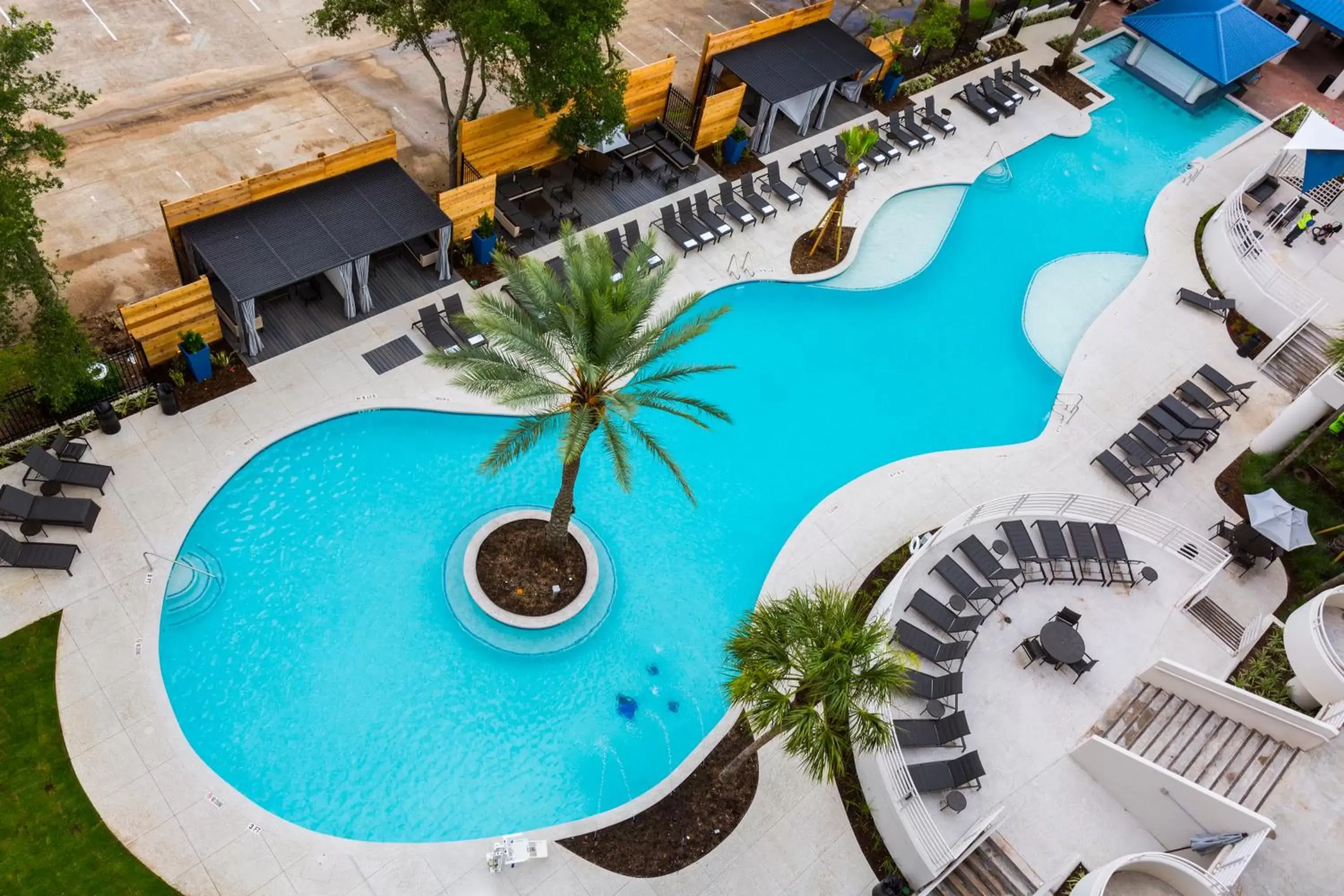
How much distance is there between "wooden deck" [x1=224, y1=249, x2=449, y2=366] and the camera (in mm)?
21906

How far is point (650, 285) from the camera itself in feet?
54.2

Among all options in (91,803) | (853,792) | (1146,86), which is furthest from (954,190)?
(91,803)

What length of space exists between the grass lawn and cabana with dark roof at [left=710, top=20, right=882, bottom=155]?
23.8m

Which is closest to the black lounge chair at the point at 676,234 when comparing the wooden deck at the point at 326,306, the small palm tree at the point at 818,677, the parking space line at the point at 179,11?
the wooden deck at the point at 326,306

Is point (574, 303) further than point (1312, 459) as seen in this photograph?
No

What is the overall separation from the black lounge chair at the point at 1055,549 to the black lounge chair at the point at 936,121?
16.6 metres

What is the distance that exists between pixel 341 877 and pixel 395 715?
9.44ft

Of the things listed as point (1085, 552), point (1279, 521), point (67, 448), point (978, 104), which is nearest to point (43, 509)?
point (67, 448)

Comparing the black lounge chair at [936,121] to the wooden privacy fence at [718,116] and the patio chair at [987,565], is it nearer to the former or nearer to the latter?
the wooden privacy fence at [718,116]

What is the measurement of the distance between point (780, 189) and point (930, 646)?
50.0 ft

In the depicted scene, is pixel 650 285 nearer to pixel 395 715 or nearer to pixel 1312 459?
pixel 395 715

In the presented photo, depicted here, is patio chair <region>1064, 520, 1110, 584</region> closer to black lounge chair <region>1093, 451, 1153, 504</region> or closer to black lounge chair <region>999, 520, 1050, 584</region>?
black lounge chair <region>999, 520, 1050, 584</region>

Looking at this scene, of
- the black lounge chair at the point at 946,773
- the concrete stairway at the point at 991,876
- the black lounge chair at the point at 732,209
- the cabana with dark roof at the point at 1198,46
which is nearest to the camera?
the concrete stairway at the point at 991,876

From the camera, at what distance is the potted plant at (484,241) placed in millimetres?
24031
